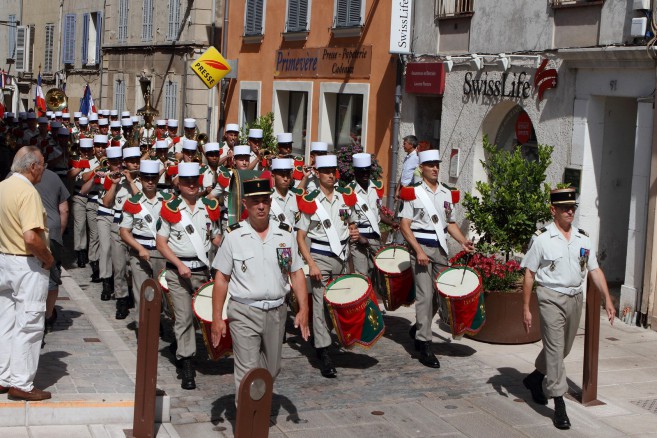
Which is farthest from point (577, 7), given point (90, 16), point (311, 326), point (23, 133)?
point (90, 16)

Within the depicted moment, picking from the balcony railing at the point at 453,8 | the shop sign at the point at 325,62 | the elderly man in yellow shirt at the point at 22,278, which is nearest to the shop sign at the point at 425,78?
the balcony railing at the point at 453,8

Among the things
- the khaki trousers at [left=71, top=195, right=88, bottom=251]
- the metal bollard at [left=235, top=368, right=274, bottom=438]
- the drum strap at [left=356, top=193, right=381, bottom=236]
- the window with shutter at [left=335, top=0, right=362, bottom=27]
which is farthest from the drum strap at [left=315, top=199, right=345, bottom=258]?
the window with shutter at [left=335, top=0, right=362, bottom=27]

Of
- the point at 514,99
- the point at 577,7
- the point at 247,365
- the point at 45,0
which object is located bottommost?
the point at 247,365

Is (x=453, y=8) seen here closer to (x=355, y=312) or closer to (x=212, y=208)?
(x=212, y=208)

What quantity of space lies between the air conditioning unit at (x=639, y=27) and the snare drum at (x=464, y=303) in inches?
162

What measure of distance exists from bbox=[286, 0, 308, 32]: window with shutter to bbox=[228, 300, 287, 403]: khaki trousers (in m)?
15.7

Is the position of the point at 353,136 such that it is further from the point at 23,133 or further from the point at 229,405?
the point at 229,405

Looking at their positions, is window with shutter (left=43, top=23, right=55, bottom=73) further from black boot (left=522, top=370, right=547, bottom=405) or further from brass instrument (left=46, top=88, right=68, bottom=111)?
black boot (left=522, top=370, right=547, bottom=405)

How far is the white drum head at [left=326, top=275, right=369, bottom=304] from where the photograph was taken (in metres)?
9.98

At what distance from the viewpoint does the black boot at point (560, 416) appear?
340 inches

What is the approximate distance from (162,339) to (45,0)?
33.0 m

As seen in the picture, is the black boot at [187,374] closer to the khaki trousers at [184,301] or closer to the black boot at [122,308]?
the khaki trousers at [184,301]

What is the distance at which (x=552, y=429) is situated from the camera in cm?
865

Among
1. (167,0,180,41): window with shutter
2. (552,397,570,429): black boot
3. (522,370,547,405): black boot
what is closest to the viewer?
(552,397,570,429): black boot
